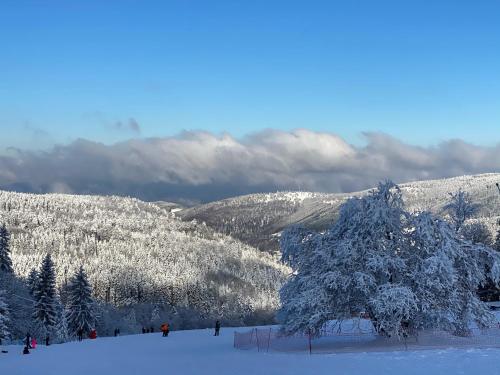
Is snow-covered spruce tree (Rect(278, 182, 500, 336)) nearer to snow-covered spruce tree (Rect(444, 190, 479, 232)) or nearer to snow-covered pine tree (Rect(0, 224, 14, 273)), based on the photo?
snow-covered spruce tree (Rect(444, 190, 479, 232))

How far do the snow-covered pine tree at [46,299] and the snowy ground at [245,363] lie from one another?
28.1 metres

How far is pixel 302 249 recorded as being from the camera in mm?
31812

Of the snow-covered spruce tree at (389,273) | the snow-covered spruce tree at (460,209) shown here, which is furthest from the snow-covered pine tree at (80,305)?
the snow-covered spruce tree at (460,209)

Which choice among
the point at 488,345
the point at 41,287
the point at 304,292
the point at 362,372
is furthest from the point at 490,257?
the point at 41,287

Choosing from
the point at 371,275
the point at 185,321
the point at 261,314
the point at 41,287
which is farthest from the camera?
the point at 261,314

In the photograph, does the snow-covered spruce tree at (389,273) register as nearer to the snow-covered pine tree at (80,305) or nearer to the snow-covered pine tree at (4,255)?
the snow-covered pine tree at (80,305)

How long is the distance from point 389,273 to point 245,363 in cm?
902

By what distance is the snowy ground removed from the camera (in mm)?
20141

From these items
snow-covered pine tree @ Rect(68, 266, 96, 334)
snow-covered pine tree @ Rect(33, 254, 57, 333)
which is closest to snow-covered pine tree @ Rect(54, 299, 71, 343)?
snow-covered pine tree @ Rect(68, 266, 96, 334)

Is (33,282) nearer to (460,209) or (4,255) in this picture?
(4,255)

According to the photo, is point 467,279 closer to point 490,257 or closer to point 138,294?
point 490,257

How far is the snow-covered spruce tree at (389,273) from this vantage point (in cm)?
2700

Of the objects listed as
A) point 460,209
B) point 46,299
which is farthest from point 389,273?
point 46,299

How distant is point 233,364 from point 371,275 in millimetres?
8573
